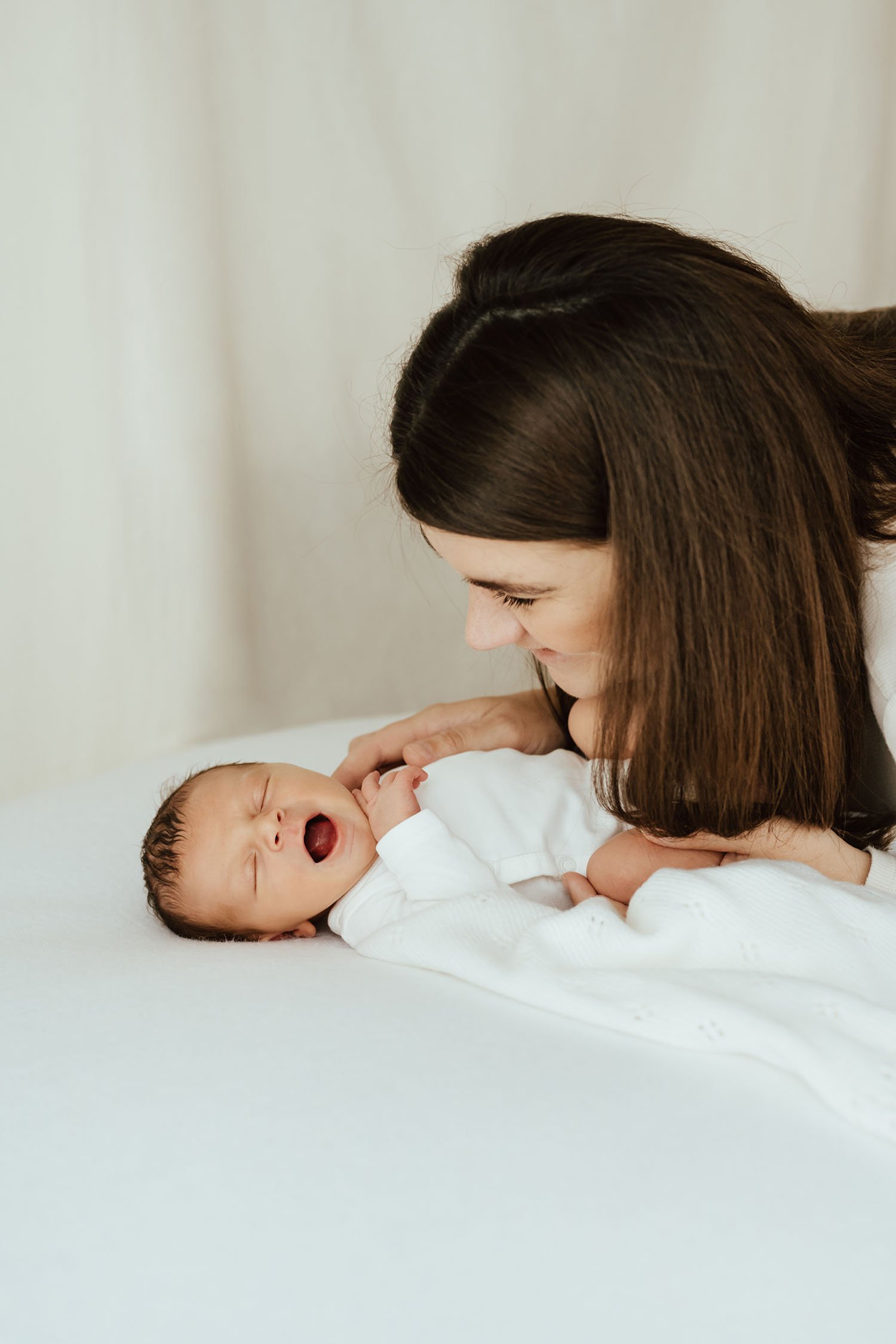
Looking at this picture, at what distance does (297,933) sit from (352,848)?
0.15 m

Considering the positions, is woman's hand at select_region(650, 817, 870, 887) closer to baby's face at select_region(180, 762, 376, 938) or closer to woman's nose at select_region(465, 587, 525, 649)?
woman's nose at select_region(465, 587, 525, 649)

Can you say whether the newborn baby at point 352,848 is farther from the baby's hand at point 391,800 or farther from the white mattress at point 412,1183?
the white mattress at point 412,1183

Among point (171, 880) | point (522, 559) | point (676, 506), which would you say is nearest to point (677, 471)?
point (676, 506)

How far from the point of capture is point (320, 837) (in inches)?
58.2

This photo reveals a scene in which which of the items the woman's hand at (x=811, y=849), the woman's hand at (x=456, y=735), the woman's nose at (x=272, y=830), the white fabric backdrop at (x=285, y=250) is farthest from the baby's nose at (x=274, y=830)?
the white fabric backdrop at (x=285, y=250)

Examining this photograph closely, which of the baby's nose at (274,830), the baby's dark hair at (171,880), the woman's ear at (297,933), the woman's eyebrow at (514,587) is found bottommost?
the woman's ear at (297,933)

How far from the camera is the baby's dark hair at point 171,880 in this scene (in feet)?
4.56

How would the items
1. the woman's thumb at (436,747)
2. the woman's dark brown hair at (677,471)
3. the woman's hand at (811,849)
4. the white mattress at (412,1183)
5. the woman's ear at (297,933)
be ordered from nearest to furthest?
the white mattress at (412,1183) < the woman's dark brown hair at (677,471) < the woman's hand at (811,849) < the woman's ear at (297,933) < the woman's thumb at (436,747)

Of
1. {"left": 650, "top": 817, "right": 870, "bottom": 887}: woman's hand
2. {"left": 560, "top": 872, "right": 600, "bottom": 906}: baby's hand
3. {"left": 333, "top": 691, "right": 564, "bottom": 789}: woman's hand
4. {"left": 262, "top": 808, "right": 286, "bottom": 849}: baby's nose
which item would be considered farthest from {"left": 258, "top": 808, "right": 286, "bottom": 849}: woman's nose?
{"left": 650, "top": 817, "right": 870, "bottom": 887}: woman's hand

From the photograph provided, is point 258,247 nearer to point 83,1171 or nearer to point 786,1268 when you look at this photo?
point 83,1171

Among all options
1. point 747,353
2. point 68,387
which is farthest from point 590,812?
point 68,387

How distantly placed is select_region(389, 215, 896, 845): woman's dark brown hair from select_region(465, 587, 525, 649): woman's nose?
0.13 m

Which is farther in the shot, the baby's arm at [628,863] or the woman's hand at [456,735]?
the woman's hand at [456,735]

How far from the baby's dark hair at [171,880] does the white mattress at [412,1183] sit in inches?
13.5
